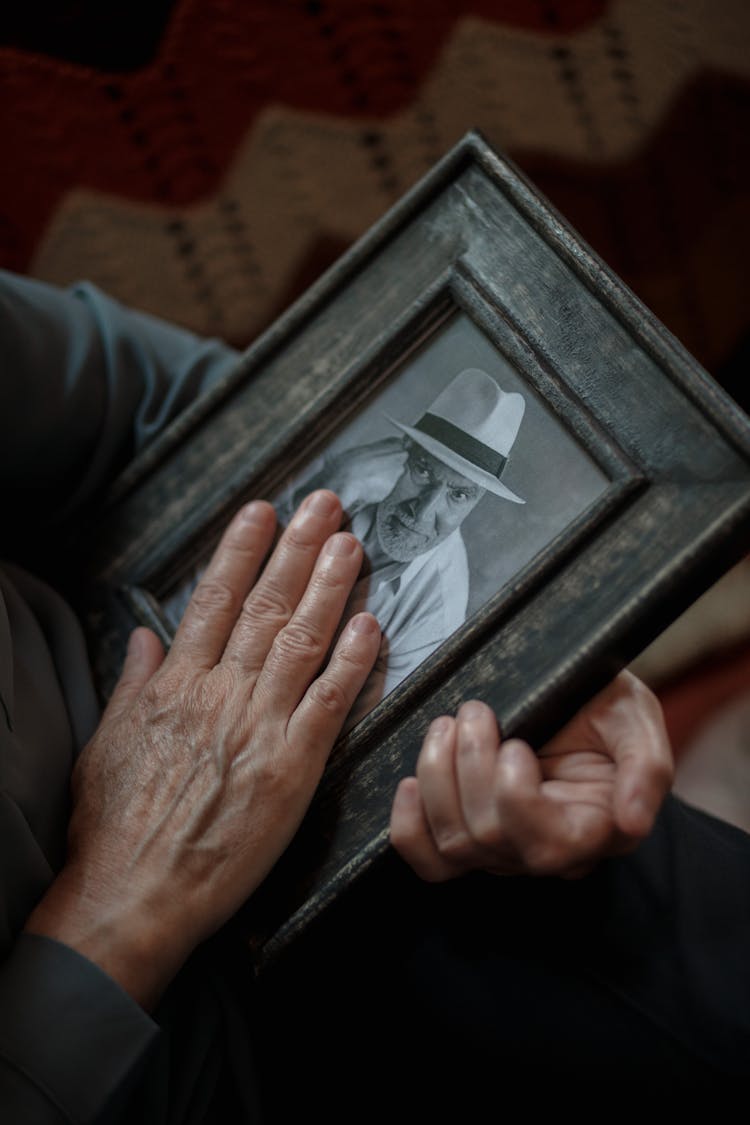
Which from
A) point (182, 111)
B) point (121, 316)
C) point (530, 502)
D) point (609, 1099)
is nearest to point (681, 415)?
point (530, 502)

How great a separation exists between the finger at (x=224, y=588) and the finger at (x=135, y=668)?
3cm

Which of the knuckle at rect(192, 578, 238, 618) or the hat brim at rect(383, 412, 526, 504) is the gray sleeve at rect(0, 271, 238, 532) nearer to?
the knuckle at rect(192, 578, 238, 618)

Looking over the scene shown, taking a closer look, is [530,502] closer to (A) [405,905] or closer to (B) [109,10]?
(A) [405,905]

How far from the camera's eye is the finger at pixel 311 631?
2.38 feet

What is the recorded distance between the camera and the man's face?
0.73 m

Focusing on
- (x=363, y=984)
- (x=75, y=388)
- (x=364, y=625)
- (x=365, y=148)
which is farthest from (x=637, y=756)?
(x=365, y=148)

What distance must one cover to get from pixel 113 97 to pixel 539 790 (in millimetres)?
1025

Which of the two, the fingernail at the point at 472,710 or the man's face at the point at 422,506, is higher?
the man's face at the point at 422,506

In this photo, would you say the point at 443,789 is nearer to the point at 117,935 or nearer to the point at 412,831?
the point at 412,831

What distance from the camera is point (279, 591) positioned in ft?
2.51

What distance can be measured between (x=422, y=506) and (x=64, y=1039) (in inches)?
18.0

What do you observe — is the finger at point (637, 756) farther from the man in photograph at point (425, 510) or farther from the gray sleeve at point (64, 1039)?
the gray sleeve at point (64, 1039)

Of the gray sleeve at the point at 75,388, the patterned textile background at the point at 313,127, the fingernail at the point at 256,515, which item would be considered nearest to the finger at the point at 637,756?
the fingernail at the point at 256,515

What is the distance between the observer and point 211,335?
138 cm
